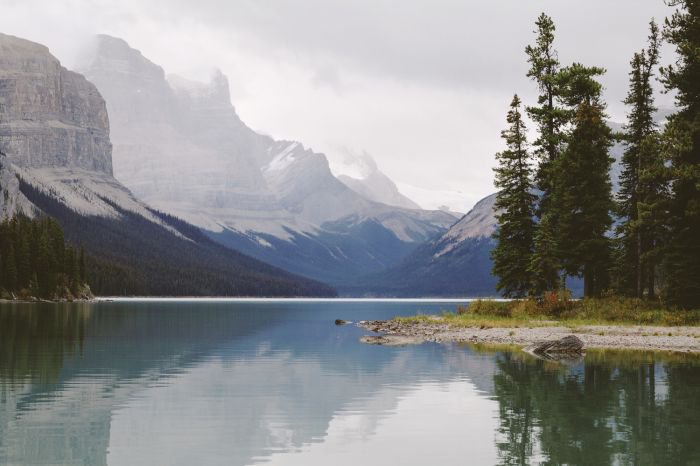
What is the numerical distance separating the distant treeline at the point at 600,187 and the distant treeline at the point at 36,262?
109322 mm

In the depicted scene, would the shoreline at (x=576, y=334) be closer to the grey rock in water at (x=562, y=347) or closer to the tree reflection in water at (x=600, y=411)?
the grey rock in water at (x=562, y=347)

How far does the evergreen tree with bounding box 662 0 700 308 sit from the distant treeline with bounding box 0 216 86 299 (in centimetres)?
12707

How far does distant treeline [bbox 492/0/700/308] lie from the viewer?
56.2 m

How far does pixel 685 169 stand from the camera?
5441 cm

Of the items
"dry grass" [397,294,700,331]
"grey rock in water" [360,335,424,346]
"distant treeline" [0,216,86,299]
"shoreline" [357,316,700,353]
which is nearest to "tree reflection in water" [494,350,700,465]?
"shoreline" [357,316,700,353]

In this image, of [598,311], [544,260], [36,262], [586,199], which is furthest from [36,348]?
[36,262]

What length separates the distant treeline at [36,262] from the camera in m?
155

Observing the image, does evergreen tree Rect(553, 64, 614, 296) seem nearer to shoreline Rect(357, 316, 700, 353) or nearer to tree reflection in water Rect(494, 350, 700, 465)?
shoreline Rect(357, 316, 700, 353)

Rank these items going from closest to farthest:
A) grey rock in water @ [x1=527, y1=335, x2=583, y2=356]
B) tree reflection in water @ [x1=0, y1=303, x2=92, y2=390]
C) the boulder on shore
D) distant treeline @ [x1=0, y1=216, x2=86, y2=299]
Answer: tree reflection in water @ [x1=0, y1=303, x2=92, y2=390] < the boulder on shore < grey rock in water @ [x1=527, y1=335, x2=583, y2=356] < distant treeline @ [x1=0, y1=216, x2=86, y2=299]

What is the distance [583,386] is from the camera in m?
32.4

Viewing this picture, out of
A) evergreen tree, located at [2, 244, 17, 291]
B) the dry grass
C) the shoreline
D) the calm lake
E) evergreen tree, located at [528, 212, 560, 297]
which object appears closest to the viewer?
the calm lake

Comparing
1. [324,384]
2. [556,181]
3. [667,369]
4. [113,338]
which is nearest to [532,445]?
Result: [324,384]

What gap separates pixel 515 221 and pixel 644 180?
582 inches

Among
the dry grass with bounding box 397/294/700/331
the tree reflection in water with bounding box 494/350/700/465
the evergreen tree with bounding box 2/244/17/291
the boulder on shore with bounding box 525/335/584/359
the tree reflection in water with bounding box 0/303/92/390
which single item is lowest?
the tree reflection in water with bounding box 0/303/92/390
